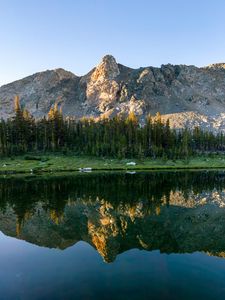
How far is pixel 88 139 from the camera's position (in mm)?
150750

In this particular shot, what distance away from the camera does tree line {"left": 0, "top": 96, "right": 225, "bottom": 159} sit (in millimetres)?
135875

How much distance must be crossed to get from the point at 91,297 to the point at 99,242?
415 inches

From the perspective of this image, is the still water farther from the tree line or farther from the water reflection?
the tree line

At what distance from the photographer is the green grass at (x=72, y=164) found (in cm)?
10188

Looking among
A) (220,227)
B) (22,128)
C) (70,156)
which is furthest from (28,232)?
(22,128)

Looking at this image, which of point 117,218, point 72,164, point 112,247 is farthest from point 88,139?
point 112,247

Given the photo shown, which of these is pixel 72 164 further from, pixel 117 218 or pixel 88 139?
pixel 117 218

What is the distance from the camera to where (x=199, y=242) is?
94.9 ft

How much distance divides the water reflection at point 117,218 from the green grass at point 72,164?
38.9 meters

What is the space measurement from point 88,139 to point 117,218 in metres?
115

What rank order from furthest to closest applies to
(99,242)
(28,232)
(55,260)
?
1. (28,232)
2. (99,242)
3. (55,260)

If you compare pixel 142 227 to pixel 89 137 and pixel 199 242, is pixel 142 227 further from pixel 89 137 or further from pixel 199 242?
pixel 89 137

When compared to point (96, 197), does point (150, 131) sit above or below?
above

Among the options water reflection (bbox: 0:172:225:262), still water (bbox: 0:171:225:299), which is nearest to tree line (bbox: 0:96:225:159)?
water reflection (bbox: 0:172:225:262)
